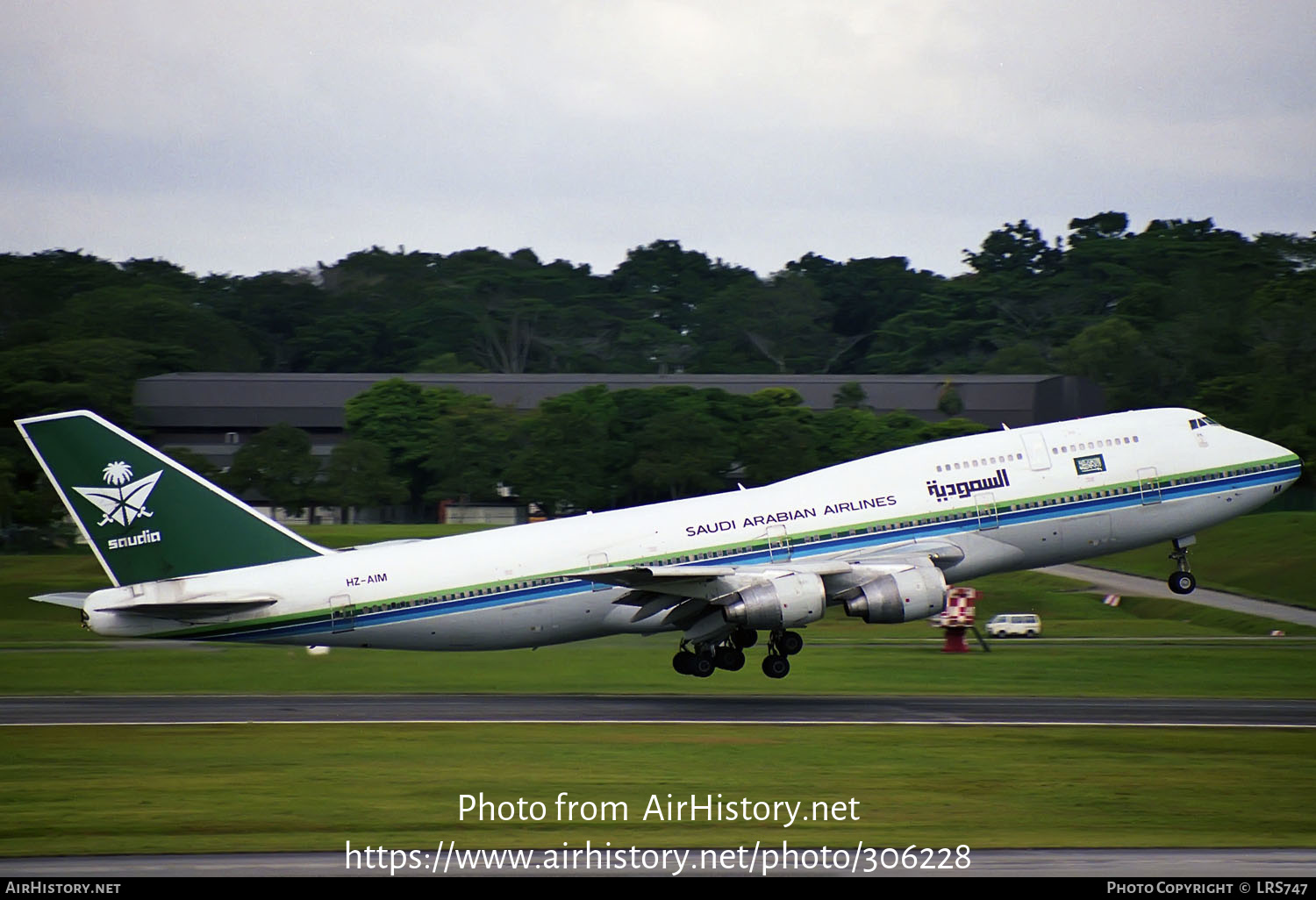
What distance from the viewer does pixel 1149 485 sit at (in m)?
39.4

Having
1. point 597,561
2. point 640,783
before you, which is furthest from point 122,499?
point 640,783

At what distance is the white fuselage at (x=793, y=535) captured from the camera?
36.8 meters

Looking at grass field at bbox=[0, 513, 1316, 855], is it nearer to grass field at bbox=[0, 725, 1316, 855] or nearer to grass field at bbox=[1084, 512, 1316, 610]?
grass field at bbox=[0, 725, 1316, 855]

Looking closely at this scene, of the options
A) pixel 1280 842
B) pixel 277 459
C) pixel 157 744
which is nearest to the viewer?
pixel 1280 842

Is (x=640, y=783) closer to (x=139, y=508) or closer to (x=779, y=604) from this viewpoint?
(x=779, y=604)

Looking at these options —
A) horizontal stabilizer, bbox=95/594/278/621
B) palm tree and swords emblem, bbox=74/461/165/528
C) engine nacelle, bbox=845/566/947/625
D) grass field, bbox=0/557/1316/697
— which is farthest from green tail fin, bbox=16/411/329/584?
engine nacelle, bbox=845/566/947/625

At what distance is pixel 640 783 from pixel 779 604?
411 inches

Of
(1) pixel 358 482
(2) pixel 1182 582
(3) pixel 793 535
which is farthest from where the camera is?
(1) pixel 358 482

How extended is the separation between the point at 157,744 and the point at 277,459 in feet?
190

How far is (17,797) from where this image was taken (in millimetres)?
25375

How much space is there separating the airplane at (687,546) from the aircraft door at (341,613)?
44 mm

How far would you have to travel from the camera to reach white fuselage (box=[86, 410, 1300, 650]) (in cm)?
3684

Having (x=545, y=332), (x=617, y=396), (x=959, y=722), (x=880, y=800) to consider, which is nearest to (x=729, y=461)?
(x=617, y=396)

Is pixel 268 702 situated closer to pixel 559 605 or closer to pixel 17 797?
pixel 559 605
